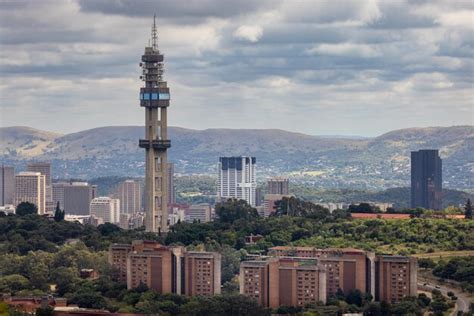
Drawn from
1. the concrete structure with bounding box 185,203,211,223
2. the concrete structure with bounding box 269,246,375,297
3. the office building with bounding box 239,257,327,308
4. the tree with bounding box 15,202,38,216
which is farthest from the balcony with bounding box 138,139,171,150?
the concrete structure with bounding box 185,203,211,223

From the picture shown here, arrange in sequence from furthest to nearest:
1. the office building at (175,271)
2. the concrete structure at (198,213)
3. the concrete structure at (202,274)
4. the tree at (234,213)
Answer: the concrete structure at (198,213) < the tree at (234,213) < the office building at (175,271) < the concrete structure at (202,274)

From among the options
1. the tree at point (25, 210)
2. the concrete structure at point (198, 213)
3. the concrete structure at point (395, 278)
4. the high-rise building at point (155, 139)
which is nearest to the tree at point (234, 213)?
the high-rise building at point (155, 139)

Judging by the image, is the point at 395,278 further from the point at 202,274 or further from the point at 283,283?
the point at 202,274

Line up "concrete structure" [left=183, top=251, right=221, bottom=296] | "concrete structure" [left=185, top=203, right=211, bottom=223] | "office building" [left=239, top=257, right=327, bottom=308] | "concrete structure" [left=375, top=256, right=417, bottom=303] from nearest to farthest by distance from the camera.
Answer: "office building" [left=239, top=257, right=327, bottom=308] < "concrete structure" [left=375, top=256, right=417, bottom=303] < "concrete structure" [left=183, top=251, right=221, bottom=296] < "concrete structure" [left=185, top=203, right=211, bottom=223]

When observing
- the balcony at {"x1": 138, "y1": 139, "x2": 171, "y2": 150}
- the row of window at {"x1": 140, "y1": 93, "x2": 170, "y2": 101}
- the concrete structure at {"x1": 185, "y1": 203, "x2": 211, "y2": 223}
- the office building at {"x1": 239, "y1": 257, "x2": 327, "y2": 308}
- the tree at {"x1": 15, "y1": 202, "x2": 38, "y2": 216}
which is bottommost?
the office building at {"x1": 239, "y1": 257, "x2": 327, "y2": 308}

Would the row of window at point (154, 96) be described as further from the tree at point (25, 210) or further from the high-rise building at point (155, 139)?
the tree at point (25, 210)

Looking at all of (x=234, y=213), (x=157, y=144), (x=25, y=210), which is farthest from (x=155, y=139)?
(x=25, y=210)

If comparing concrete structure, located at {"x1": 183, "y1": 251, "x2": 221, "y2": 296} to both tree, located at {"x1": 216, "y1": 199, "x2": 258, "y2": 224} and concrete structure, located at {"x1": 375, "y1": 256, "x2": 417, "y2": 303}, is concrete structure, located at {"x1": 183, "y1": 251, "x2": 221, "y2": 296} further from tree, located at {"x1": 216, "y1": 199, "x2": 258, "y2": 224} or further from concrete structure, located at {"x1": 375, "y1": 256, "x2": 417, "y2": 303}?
tree, located at {"x1": 216, "y1": 199, "x2": 258, "y2": 224}
